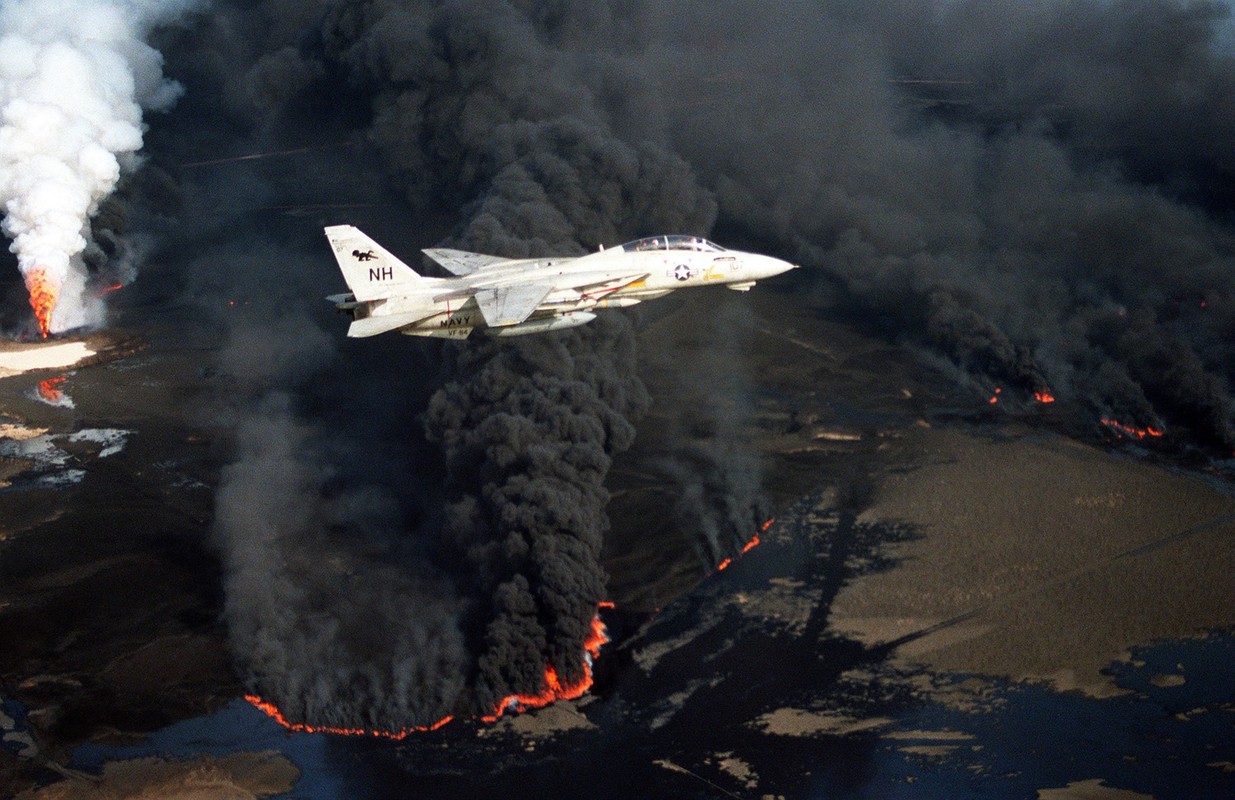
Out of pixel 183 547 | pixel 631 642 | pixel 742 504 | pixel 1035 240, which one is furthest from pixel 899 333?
pixel 183 547

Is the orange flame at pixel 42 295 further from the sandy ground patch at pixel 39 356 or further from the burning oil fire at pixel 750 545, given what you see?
Answer: the burning oil fire at pixel 750 545

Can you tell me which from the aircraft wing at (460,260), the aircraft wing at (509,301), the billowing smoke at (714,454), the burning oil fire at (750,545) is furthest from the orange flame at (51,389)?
the burning oil fire at (750,545)

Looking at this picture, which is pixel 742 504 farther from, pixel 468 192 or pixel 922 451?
pixel 468 192

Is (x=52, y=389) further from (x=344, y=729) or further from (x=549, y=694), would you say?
(x=549, y=694)

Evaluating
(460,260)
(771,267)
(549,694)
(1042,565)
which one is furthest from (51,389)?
(1042,565)

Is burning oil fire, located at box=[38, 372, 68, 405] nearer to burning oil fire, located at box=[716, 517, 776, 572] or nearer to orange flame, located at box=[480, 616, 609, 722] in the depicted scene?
orange flame, located at box=[480, 616, 609, 722]

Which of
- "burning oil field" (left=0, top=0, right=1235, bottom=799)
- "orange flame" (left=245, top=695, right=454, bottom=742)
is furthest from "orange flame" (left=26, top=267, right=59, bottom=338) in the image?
"orange flame" (left=245, top=695, right=454, bottom=742)
